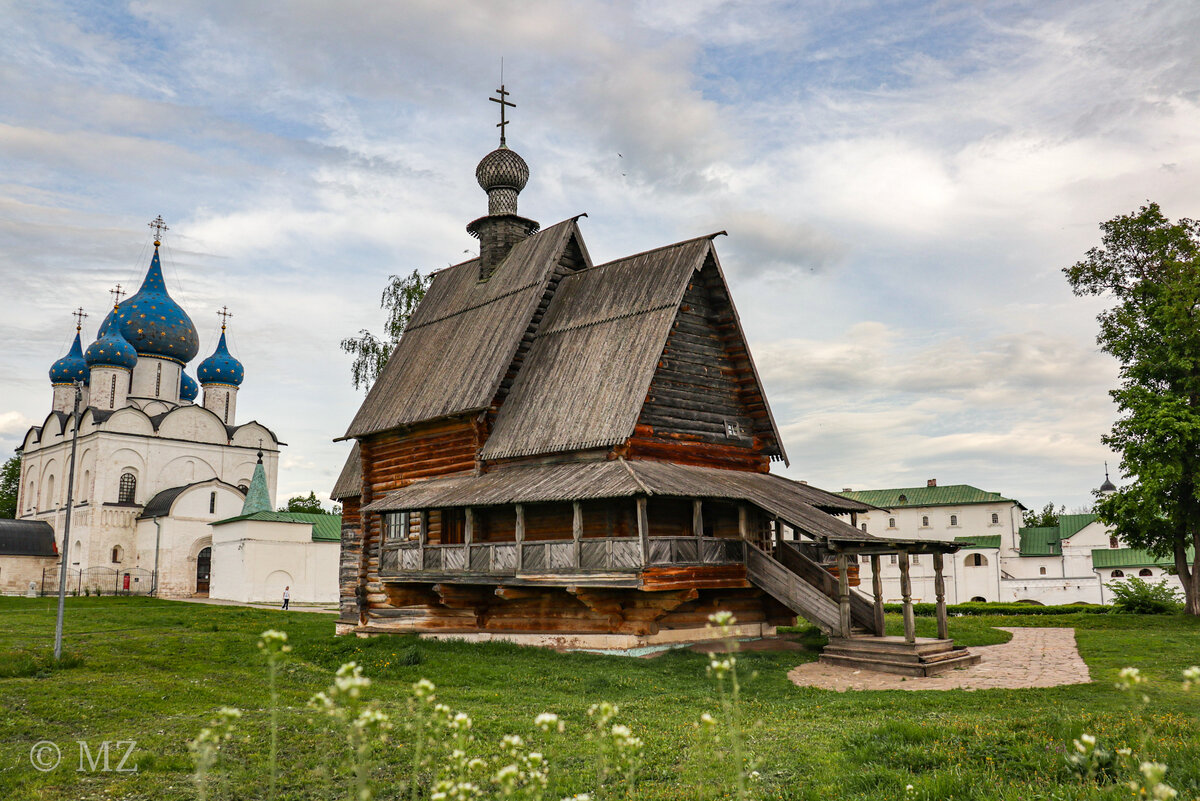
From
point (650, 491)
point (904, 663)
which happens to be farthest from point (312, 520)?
point (904, 663)

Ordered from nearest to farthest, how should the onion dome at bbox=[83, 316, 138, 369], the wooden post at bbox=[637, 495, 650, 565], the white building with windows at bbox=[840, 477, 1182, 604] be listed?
1. the wooden post at bbox=[637, 495, 650, 565]
2. the onion dome at bbox=[83, 316, 138, 369]
3. the white building with windows at bbox=[840, 477, 1182, 604]

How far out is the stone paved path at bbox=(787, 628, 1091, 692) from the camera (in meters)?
12.9

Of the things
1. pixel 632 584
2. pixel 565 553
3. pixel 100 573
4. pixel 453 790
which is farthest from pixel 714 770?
pixel 100 573

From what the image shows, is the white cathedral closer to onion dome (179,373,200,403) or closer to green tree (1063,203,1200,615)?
onion dome (179,373,200,403)

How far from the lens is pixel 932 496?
64625 mm

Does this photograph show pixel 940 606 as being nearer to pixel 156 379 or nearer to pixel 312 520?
pixel 312 520

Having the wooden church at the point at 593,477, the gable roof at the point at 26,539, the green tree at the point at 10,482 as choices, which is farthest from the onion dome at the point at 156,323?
the wooden church at the point at 593,477

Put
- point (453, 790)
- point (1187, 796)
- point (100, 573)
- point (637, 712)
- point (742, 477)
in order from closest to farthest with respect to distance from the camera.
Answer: point (453, 790), point (1187, 796), point (637, 712), point (742, 477), point (100, 573)

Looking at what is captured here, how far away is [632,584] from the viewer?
15219 millimetres

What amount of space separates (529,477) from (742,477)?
4.89 m

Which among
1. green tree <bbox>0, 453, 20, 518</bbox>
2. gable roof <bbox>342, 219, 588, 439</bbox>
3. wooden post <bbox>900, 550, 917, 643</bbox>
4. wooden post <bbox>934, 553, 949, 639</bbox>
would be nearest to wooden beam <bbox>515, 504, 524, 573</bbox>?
gable roof <bbox>342, 219, 588, 439</bbox>

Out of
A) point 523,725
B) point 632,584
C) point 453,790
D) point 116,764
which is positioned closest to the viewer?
point 453,790

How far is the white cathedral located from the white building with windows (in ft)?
136

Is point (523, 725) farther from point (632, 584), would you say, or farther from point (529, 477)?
point (529, 477)
